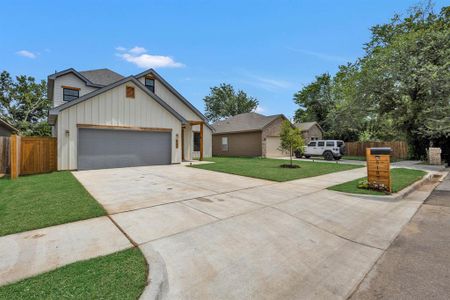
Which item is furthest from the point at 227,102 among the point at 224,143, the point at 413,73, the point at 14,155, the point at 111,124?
the point at 14,155

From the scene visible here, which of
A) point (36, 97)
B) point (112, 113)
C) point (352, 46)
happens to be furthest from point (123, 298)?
point (36, 97)

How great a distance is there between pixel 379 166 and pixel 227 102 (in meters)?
42.4

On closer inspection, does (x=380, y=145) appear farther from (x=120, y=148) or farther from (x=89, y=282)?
(x=89, y=282)

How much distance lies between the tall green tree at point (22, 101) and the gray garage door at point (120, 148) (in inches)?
933

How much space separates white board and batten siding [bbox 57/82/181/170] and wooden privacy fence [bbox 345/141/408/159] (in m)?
21.9

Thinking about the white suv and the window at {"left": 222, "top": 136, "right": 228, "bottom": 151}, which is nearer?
the white suv

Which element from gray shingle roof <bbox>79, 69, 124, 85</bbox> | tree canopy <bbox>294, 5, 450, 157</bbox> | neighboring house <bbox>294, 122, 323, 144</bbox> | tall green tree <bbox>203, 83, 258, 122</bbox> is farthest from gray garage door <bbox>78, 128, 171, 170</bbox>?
tall green tree <bbox>203, 83, 258, 122</bbox>

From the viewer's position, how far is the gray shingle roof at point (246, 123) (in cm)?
2339

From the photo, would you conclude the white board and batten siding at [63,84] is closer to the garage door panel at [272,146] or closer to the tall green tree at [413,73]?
the garage door panel at [272,146]

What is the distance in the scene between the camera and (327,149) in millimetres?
19297

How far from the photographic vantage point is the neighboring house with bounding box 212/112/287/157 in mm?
22859

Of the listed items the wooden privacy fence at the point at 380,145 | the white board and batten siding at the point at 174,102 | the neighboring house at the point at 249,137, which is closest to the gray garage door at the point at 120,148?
the white board and batten siding at the point at 174,102

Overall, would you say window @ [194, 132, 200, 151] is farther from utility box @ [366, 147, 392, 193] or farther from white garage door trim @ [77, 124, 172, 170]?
utility box @ [366, 147, 392, 193]

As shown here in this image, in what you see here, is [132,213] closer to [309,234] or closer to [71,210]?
[71,210]
